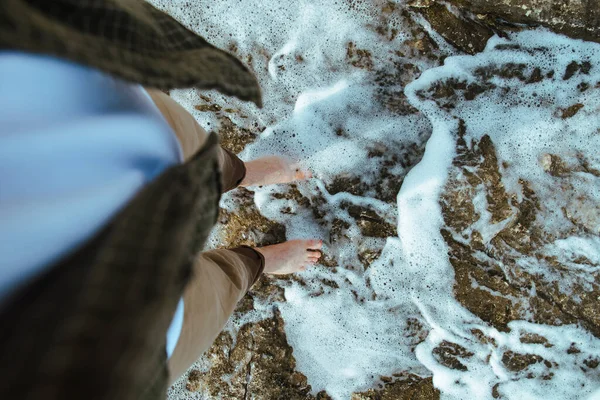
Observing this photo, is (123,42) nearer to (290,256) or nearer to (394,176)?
(290,256)

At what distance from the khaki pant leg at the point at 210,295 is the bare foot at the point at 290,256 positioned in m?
0.12

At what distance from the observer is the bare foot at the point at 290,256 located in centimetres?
204

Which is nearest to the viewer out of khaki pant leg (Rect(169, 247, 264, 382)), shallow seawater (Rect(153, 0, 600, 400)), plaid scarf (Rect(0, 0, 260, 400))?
plaid scarf (Rect(0, 0, 260, 400))

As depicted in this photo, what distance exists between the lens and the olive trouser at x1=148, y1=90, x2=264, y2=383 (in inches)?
45.8

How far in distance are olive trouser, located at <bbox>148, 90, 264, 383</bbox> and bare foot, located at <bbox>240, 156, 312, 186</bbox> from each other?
6.7 inches

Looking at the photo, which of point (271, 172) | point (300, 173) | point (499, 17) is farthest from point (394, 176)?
point (499, 17)

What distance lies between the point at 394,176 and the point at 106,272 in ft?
5.30

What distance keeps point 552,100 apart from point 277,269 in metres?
1.48

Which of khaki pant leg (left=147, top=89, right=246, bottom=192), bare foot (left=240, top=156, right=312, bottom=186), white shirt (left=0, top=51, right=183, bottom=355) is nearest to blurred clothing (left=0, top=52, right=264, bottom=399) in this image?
white shirt (left=0, top=51, right=183, bottom=355)

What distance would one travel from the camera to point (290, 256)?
6.75 ft

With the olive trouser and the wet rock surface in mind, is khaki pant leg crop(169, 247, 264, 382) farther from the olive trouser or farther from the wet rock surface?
the wet rock surface

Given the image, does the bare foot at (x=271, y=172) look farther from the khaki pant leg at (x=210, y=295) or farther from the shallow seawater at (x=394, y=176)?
the khaki pant leg at (x=210, y=295)

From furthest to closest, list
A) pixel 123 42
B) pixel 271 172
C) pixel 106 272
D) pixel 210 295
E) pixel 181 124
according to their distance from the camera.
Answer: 1. pixel 271 172
2. pixel 210 295
3. pixel 181 124
4. pixel 123 42
5. pixel 106 272

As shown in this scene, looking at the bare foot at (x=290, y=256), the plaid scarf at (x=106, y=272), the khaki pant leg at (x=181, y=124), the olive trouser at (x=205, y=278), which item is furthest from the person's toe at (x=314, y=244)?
the plaid scarf at (x=106, y=272)
